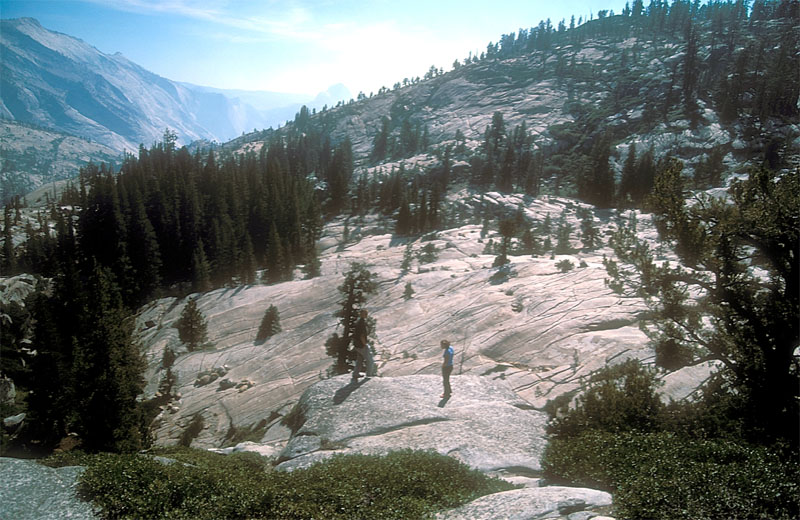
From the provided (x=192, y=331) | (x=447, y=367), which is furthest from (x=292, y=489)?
(x=192, y=331)

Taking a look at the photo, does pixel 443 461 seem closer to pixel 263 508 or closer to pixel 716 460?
pixel 263 508

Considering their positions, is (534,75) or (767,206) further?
(534,75)

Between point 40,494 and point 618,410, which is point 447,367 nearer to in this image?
point 618,410

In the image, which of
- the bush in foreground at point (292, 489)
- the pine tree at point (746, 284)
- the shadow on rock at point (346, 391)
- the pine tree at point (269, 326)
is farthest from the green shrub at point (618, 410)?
the pine tree at point (269, 326)

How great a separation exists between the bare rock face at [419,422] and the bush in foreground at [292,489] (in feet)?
5.49

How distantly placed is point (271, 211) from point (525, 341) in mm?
62971

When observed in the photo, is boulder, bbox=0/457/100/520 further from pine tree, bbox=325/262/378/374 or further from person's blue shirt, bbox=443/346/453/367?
pine tree, bbox=325/262/378/374

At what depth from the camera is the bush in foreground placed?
28.0 feet

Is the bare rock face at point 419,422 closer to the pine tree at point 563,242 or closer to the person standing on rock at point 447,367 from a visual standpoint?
the person standing on rock at point 447,367

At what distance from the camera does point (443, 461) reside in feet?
36.7

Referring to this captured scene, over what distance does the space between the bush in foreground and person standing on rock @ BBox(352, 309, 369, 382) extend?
627 cm

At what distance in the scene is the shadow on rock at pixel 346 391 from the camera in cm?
1661

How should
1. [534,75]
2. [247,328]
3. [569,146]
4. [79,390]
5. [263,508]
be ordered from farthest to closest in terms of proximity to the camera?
1. [534,75]
2. [569,146]
3. [247,328]
4. [79,390]
5. [263,508]

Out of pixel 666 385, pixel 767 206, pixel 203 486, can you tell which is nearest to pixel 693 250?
pixel 767 206
